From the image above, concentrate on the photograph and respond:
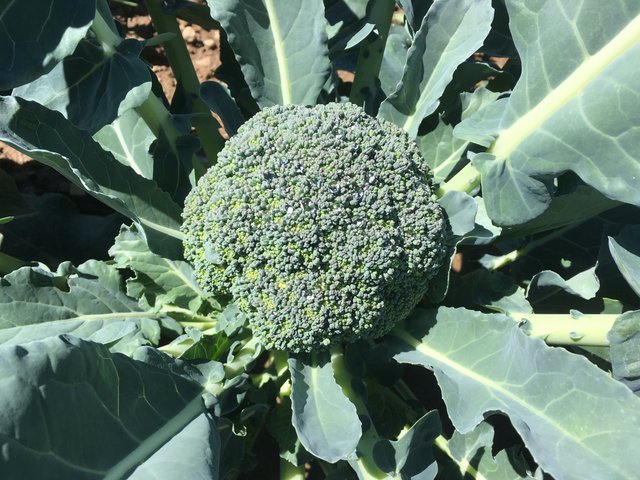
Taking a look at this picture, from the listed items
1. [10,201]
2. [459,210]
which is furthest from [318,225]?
[10,201]

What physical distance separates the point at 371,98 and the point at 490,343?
85cm

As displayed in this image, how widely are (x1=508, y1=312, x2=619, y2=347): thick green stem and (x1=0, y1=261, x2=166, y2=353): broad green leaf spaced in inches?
37.6

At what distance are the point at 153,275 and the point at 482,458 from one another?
102cm

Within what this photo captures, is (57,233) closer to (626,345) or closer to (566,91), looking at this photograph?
(566,91)

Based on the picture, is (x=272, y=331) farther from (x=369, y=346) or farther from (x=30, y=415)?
(x=30, y=415)

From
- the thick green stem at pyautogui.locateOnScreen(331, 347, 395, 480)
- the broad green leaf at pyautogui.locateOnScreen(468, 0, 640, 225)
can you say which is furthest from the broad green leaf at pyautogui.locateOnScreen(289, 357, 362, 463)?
the broad green leaf at pyautogui.locateOnScreen(468, 0, 640, 225)

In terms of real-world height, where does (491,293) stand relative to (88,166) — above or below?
below

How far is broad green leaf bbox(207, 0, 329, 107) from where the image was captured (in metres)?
1.49

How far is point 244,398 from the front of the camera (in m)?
1.63

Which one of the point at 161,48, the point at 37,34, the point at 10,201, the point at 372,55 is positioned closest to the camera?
the point at 37,34

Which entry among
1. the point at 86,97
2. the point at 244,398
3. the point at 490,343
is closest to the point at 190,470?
the point at 244,398

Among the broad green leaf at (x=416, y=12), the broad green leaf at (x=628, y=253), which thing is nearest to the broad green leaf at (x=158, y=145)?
the broad green leaf at (x=416, y=12)

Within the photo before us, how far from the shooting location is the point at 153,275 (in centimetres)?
165

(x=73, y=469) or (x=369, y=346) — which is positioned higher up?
(x=73, y=469)
